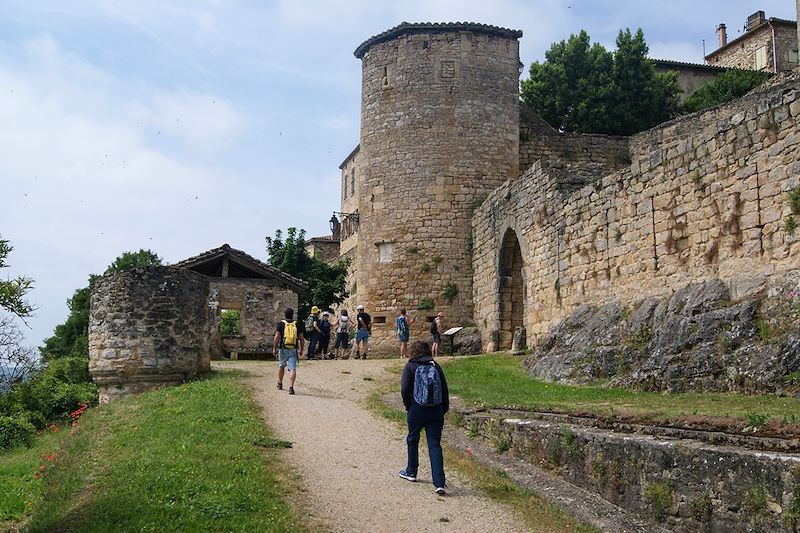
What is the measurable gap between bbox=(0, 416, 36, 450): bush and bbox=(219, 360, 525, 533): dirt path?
219 inches

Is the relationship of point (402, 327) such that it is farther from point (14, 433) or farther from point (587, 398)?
point (587, 398)

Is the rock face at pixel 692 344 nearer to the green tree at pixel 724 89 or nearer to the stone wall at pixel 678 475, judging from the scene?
the stone wall at pixel 678 475

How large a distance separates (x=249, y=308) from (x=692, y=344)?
16.0 meters

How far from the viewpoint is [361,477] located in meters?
8.69

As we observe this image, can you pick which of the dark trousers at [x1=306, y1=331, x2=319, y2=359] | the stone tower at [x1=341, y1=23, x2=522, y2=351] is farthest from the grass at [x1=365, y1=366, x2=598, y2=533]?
the stone tower at [x1=341, y1=23, x2=522, y2=351]

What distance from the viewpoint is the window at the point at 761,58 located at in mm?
45928

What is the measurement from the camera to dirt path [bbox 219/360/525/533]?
732 centimetres

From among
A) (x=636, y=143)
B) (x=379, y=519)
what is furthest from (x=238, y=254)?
(x=379, y=519)

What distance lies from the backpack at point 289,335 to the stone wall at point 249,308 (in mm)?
9844

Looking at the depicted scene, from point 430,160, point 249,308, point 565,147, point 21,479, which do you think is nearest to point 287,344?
point 21,479

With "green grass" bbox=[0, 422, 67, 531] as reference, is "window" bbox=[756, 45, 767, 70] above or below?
above

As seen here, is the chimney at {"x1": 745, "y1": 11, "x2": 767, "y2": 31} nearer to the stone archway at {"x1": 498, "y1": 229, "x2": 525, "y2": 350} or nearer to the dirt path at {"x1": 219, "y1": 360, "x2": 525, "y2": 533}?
the stone archway at {"x1": 498, "y1": 229, "x2": 525, "y2": 350}

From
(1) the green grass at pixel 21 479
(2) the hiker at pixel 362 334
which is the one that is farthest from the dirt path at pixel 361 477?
(2) the hiker at pixel 362 334

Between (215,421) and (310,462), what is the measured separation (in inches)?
101
